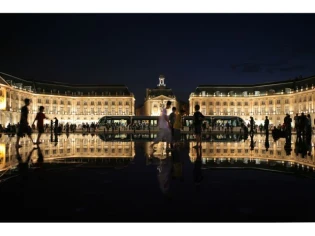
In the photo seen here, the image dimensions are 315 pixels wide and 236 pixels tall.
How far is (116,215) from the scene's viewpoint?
452cm

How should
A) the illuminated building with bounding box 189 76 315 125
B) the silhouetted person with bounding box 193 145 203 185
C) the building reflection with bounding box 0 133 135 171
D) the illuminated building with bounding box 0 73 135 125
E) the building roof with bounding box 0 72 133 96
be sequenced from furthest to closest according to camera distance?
1. the illuminated building with bounding box 0 73 135 125
2. the building roof with bounding box 0 72 133 96
3. the illuminated building with bounding box 189 76 315 125
4. the building reflection with bounding box 0 133 135 171
5. the silhouetted person with bounding box 193 145 203 185

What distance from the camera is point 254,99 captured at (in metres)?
116

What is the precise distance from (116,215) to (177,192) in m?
1.68

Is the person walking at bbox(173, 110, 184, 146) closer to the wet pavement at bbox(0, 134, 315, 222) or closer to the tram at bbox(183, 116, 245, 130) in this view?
the wet pavement at bbox(0, 134, 315, 222)

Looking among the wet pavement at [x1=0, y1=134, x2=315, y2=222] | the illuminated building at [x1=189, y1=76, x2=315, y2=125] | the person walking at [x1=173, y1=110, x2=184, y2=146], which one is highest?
the illuminated building at [x1=189, y1=76, x2=315, y2=125]

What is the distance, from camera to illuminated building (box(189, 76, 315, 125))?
105 meters

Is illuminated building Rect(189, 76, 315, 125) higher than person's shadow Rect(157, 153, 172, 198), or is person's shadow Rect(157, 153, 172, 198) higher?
illuminated building Rect(189, 76, 315, 125)

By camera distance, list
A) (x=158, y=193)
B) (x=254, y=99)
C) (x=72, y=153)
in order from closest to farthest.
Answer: (x=158, y=193) → (x=72, y=153) → (x=254, y=99)

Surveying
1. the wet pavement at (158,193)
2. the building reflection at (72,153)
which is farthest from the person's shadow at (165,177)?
the building reflection at (72,153)

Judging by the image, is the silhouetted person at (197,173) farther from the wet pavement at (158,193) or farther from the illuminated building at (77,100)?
the illuminated building at (77,100)

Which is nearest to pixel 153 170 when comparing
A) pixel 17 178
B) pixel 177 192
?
pixel 177 192

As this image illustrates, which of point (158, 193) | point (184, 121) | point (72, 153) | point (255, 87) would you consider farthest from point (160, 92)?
point (158, 193)

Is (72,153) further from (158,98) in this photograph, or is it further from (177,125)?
(158,98)

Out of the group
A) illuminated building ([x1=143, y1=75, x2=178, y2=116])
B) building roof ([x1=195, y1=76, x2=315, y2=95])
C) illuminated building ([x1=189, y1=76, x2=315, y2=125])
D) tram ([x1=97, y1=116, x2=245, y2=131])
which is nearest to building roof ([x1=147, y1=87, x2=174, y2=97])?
illuminated building ([x1=143, y1=75, x2=178, y2=116])
